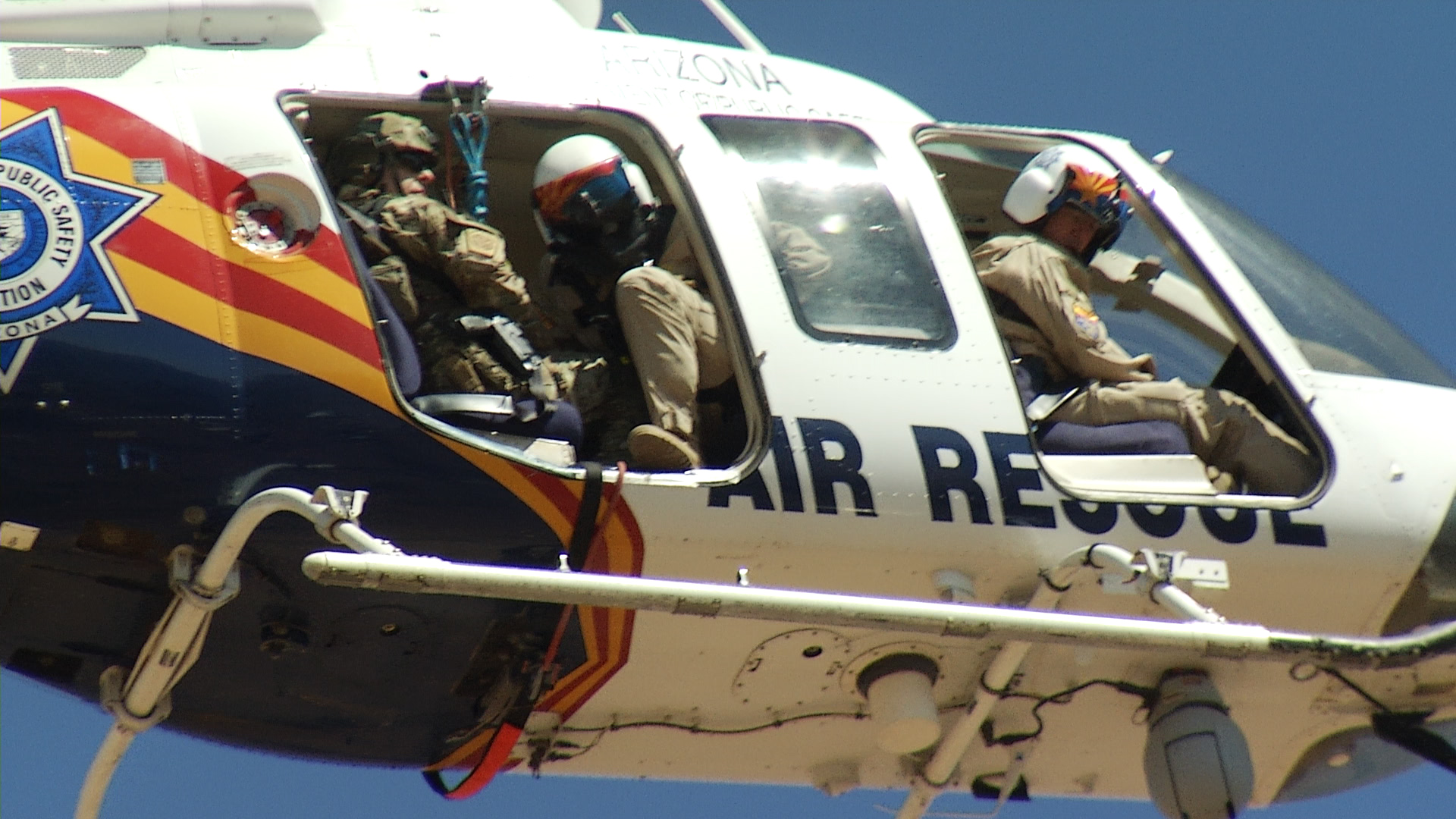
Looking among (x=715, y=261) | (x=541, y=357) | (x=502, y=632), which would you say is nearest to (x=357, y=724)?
(x=502, y=632)

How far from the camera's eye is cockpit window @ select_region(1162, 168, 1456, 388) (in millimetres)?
8727

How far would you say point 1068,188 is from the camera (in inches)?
357

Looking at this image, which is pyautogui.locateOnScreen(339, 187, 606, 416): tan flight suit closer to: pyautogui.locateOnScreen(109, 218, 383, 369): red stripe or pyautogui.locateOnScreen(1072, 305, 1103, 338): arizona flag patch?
pyautogui.locateOnScreen(109, 218, 383, 369): red stripe

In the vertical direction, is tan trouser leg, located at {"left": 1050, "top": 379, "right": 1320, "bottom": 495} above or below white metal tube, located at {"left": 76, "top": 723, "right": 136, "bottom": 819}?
above

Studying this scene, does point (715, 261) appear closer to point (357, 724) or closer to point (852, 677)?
point (852, 677)

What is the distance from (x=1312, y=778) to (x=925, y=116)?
3255mm

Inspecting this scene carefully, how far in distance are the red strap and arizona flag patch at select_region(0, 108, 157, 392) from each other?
84.7 inches

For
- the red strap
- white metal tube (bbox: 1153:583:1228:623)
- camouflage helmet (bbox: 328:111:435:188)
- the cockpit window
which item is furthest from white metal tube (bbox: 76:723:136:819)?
the cockpit window

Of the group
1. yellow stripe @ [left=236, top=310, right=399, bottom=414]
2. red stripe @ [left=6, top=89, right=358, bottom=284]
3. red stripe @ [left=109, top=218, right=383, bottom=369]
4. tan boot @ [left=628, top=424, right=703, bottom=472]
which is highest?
red stripe @ [left=6, top=89, right=358, bottom=284]

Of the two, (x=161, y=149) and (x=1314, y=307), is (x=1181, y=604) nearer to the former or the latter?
(x=1314, y=307)

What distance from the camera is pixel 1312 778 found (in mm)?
9273

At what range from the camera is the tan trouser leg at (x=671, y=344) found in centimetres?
779

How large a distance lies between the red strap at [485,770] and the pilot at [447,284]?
1.25 m

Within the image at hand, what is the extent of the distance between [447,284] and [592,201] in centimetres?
73
